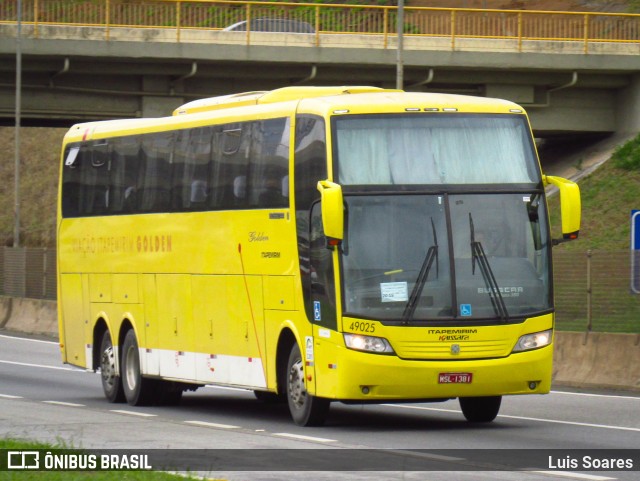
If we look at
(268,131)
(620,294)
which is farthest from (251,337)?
(620,294)

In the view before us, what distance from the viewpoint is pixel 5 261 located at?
139 ft

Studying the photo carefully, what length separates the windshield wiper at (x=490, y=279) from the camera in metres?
15.1

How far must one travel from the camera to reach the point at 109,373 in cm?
2086

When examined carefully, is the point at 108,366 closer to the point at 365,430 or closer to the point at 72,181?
the point at 72,181

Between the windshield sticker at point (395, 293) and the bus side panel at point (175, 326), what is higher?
the windshield sticker at point (395, 293)

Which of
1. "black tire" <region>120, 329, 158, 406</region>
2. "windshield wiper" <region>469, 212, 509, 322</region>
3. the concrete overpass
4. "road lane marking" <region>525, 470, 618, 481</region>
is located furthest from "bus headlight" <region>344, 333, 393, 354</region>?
the concrete overpass

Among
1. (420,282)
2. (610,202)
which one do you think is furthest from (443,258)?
(610,202)

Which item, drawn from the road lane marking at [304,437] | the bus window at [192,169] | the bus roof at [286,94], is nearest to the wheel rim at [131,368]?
the bus window at [192,169]

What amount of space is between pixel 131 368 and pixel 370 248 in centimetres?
639

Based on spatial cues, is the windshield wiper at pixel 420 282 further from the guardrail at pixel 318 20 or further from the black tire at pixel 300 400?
the guardrail at pixel 318 20

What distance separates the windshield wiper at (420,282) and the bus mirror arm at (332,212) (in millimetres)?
894

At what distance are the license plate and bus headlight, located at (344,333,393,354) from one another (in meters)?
0.56

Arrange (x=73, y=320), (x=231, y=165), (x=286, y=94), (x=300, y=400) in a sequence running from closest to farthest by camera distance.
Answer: (x=300, y=400), (x=286, y=94), (x=231, y=165), (x=73, y=320)

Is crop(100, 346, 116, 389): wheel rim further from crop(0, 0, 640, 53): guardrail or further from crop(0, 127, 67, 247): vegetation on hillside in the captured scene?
crop(0, 127, 67, 247): vegetation on hillside
